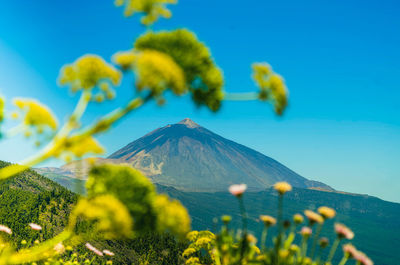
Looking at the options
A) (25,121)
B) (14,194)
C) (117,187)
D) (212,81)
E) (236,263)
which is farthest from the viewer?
(14,194)

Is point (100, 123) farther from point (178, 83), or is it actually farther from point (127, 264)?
point (127, 264)

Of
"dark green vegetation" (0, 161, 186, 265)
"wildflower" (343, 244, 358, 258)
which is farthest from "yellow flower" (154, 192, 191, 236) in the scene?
"dark green vegetation" (0, 161, 186, 265)

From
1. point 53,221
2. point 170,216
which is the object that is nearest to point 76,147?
point 170,216

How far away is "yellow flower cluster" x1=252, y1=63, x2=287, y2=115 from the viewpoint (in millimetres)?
2590

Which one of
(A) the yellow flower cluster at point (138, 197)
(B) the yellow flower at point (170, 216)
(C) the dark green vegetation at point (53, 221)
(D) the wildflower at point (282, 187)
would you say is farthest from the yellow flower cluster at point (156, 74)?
(C) the dark green vegetation at point (53, 221)

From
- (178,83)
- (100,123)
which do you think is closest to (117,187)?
(100,123)

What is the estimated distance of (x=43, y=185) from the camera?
80.7m

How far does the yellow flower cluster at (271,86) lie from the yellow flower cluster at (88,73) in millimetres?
1266

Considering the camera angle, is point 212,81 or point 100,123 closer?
point 100,123

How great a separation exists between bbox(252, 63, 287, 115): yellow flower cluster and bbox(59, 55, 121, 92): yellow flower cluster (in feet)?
4.15

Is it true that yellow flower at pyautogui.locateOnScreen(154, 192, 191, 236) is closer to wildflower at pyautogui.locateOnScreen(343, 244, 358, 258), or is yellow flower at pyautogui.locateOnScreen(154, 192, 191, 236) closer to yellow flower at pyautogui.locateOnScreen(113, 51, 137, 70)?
yellow flower at pyautogui.locateOnScreen(113, 51, 137, 70)

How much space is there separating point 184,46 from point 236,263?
2.59 metres

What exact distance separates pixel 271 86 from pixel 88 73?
62.2 inches

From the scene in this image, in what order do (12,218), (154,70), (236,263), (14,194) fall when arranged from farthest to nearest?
(14,194)
(12,218)
(236,263)
(154,70)
